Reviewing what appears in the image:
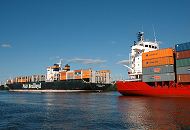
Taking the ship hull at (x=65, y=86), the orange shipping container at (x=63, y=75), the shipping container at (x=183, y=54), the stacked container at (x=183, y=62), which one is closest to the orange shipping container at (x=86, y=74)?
the ship hull at (x=65, y=86)

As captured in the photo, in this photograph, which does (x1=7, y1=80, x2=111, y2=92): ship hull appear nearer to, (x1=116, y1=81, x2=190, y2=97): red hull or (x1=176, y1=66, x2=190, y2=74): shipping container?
(x1=116, y1=81, x2=190, y2=97): red hull

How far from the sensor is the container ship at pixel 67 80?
100188 millimetres

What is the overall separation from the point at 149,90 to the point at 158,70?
4063 mm

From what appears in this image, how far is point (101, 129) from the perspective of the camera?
65.0 ft

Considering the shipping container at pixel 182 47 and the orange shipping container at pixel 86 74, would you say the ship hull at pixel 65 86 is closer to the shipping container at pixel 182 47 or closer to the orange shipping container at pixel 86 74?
the orange shipping container at pixel 86 74

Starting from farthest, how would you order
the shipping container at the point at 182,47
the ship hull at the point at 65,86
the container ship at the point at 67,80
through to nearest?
1. the container ship at the point at 67,80
2. the ship hull at the point at 65,86
3. the shipping container at the point at 182,47

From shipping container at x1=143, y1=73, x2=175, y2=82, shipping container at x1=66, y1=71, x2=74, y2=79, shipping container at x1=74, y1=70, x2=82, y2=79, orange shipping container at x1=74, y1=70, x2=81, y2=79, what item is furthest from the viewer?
shipping container at x1=66, y1=71, x2=74, y2=79

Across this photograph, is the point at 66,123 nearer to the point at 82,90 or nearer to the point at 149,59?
the point at 149,59

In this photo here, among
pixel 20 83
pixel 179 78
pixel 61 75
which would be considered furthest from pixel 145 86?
pixel 20 83

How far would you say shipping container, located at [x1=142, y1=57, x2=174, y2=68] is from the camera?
48.6 m

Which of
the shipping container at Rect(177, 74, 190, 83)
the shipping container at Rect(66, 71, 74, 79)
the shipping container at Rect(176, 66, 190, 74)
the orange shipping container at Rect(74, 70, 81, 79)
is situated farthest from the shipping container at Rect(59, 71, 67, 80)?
the shipping container at Rect(177, 74, 190, 83)

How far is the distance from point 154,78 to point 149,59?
408 centimetres

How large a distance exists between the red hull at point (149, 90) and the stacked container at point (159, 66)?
60.4 inches

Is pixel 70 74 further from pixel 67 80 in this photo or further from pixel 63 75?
pixel 63 75
